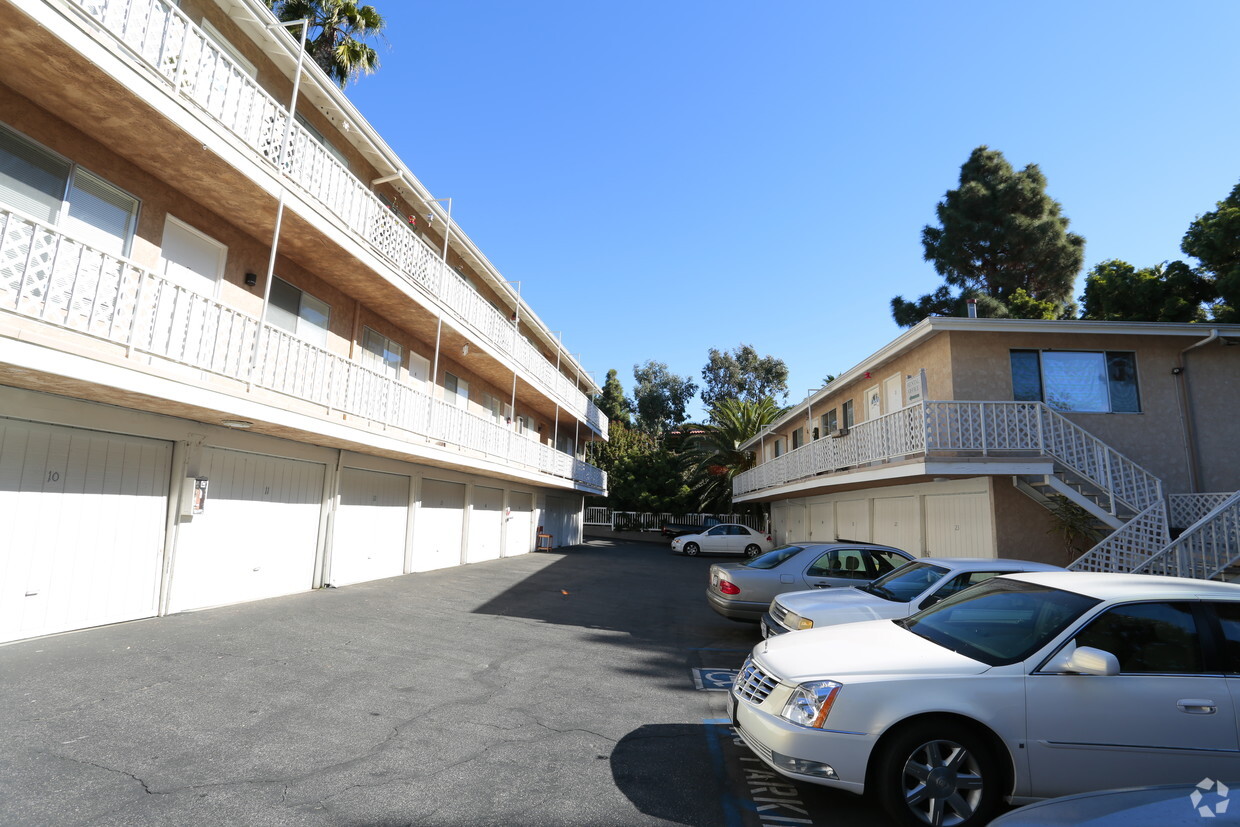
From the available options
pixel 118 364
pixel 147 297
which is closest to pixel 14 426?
pixel 118 364

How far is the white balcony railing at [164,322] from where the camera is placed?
19.0 ft

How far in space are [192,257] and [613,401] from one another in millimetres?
42690

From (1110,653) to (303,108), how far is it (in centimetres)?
1326

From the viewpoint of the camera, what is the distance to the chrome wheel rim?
11.6 ft

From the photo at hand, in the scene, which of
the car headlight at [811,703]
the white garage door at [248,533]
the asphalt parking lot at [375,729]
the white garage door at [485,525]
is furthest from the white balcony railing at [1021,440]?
the white garage door at [485,525]

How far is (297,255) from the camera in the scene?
35.5 ft

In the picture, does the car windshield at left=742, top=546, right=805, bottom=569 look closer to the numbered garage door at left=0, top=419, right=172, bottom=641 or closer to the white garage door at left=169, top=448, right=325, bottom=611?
the white garage door at left=169, top=448, right=325, bottom=611

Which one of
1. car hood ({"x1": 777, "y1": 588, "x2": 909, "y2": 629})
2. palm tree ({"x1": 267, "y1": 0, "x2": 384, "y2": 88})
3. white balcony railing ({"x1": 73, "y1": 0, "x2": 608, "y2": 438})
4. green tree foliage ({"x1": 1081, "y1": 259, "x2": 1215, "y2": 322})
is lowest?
car hood ({"x1": 777, "y1": 588, "x2": 909, "y2": 629})

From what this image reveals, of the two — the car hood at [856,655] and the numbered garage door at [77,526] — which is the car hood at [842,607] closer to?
the car hood at [856,655]

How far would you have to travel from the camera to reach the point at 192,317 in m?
7.55

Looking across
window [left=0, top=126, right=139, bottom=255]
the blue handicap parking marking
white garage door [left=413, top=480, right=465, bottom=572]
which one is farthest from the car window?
white garage door [left=413, top=480, right=465, bottom=572]

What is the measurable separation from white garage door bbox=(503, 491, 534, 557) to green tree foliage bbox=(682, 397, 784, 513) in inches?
541

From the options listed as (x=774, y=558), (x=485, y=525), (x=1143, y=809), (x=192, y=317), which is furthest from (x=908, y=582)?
(x=485, y=525)

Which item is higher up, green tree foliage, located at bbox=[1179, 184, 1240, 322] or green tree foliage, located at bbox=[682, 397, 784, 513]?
green tree foliage, located at bbox=[1179, 184, 1240, 322]
